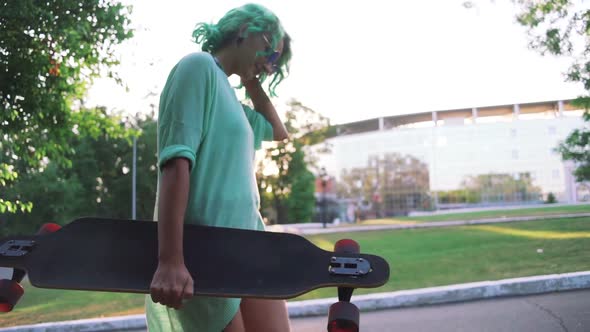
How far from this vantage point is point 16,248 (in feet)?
4.78

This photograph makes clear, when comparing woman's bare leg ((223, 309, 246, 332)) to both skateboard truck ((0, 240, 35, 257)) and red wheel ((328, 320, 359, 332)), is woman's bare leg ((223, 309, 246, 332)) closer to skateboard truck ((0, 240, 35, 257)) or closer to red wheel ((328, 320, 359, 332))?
red wheel ((328, 320, 359, 332))

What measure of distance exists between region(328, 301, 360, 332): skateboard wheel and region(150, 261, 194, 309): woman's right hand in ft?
1.19

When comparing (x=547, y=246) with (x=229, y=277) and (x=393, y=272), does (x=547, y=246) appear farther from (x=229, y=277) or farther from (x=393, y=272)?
(x=229, y=277)

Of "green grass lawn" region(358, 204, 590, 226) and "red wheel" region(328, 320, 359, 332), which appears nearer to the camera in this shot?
"red wheel" region(328, 320, 359, 332)

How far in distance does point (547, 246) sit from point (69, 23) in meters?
7.41

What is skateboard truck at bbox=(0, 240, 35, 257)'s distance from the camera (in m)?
1.43

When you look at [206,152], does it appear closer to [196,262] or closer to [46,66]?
[196,262]

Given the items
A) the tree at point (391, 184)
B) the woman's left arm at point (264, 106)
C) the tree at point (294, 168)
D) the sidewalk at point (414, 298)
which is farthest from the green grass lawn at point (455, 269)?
the tree at point (391, 184)

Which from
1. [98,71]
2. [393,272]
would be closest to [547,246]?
[393,272]

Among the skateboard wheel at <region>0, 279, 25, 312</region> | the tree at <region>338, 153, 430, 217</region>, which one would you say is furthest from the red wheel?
the tree at <region>338, 153, 430, 217</region>

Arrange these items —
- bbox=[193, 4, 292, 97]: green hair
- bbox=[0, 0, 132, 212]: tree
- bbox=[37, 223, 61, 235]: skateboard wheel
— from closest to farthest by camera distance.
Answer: bbox=[37, 223, 61, 235]: skateboard wheel
bbox=[193, 4, 292, 97]: green hair
bbox=[0, 0, 132, 212]: tree

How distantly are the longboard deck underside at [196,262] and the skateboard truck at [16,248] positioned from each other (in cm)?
3

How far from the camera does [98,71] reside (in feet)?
27.1

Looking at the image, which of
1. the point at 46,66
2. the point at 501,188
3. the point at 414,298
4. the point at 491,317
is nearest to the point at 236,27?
the point at 491,317
